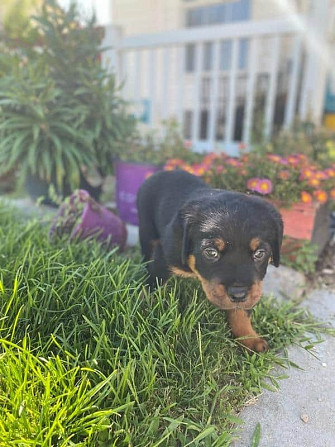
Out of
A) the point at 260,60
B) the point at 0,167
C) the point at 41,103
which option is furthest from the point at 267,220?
the point at 260,60

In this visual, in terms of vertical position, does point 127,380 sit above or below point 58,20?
below

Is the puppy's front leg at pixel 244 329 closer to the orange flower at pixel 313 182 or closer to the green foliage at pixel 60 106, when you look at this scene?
the orange flower at pixel 313 182

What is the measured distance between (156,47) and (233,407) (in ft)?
18.1

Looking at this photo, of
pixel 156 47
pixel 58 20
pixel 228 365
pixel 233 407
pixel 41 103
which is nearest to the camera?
pixel 233 407

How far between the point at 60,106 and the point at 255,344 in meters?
3.28

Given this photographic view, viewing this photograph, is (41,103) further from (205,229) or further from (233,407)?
(233,407)

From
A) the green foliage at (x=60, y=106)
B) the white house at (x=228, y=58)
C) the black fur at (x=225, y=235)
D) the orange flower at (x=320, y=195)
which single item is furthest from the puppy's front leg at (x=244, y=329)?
the white house at (x=228, y=58)

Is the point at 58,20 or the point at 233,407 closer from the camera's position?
the point at 233,407

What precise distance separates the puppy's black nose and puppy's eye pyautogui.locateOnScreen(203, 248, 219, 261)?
0.17m

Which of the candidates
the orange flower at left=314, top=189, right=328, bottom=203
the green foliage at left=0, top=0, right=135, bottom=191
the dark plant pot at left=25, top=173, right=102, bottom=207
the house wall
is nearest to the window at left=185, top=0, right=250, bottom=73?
the house wall

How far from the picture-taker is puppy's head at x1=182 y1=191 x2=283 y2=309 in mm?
1655

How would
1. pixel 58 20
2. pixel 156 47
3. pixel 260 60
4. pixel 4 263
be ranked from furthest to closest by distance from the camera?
pixel 260 60 < pixel 156 47 < pixel 58 20 < pixel 4 263

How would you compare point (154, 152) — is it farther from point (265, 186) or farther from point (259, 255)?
point (259, 255)

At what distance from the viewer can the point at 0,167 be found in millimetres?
4125
